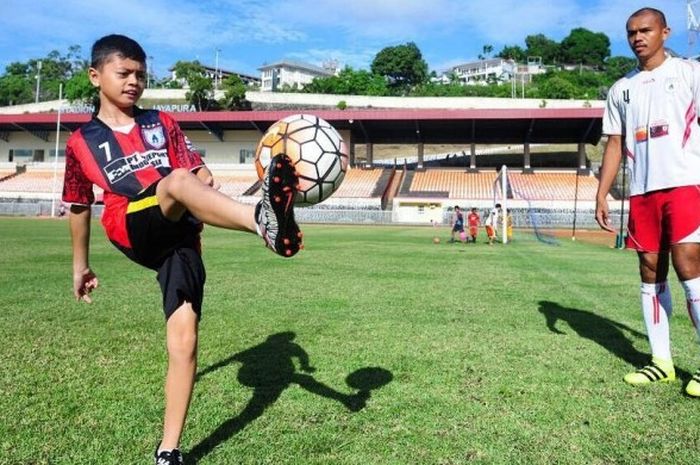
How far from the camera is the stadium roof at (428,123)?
149 ft

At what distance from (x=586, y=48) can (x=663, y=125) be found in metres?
156

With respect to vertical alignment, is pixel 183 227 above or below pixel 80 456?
above

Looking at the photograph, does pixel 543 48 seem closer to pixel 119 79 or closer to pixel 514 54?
pixel 514 54

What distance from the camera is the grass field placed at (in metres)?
2.54

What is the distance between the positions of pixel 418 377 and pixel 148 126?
7.55 feet

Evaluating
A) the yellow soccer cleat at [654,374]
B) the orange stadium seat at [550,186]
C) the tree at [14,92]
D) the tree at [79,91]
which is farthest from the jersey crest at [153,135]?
the tree at [14,92]

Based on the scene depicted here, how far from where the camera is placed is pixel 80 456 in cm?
241

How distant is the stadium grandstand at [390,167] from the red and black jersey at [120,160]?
3707cm

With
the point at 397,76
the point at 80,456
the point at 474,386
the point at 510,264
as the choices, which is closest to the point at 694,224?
the point at 474,386

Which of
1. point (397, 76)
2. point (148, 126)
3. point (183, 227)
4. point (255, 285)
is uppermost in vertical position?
point (397, 76)

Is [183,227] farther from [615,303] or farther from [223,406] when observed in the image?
[615,303]

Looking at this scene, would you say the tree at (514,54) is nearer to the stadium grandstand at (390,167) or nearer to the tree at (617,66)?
the tree at (617,66)

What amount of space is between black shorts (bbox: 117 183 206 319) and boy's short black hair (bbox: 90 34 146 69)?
30.4 inches

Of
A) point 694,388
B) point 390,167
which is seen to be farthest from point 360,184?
point 694,388
